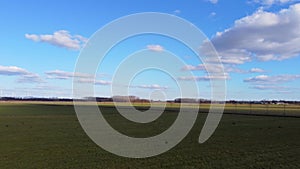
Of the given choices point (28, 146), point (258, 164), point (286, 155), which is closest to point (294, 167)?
point (258, 164)

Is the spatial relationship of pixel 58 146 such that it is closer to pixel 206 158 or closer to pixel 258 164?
pixel 206 158

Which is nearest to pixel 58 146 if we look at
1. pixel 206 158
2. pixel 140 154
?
pixel 140 154

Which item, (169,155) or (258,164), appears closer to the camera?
(258,164)

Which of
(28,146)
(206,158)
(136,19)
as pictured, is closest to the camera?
(206,158)

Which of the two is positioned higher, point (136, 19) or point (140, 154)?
point (136, 19)

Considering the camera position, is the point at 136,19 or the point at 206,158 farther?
the point at 136,19

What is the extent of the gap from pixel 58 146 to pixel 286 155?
11682 millimetres

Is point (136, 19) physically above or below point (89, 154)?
above

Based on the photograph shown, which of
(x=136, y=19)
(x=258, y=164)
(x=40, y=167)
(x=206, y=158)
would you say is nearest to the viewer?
(x=40, y=167)

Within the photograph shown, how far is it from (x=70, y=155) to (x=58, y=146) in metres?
3.32

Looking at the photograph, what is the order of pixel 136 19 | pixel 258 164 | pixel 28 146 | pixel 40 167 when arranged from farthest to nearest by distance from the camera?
pixel 136 19 < pixel 28 146 < pixel 258 164 < pixel 40 167

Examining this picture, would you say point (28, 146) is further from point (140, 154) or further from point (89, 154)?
point (140, 154)

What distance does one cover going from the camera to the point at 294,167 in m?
13.3

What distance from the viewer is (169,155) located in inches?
627
